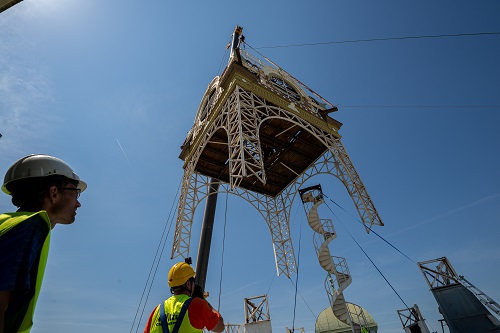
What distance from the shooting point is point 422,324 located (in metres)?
9.93

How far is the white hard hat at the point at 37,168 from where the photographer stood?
1665 millimetres

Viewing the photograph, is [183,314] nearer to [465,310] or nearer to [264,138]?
[465,310]

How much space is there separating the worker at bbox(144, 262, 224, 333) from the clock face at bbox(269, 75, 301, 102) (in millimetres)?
15197

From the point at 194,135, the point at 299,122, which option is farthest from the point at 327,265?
the point at 194,135

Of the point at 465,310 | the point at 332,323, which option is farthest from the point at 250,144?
the point at 332,323

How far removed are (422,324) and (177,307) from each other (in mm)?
11166

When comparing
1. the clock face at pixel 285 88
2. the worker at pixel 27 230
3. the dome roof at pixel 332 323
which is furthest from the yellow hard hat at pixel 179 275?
the dome roof at pixel 332 323

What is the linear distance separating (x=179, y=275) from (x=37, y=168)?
2.01 m

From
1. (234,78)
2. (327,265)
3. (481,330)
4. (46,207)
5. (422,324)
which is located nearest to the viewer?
(46,207)

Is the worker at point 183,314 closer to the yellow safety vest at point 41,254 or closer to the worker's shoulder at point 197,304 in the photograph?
the worker's shoulder at point 197,304

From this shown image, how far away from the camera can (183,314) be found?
8.79ft

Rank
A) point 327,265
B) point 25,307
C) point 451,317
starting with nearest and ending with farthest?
point 25,307 → point 451,317 → point 327,265

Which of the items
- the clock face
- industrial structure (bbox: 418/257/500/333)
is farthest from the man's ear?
the clock face

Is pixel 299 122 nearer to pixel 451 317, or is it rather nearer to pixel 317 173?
pixel 317 173
